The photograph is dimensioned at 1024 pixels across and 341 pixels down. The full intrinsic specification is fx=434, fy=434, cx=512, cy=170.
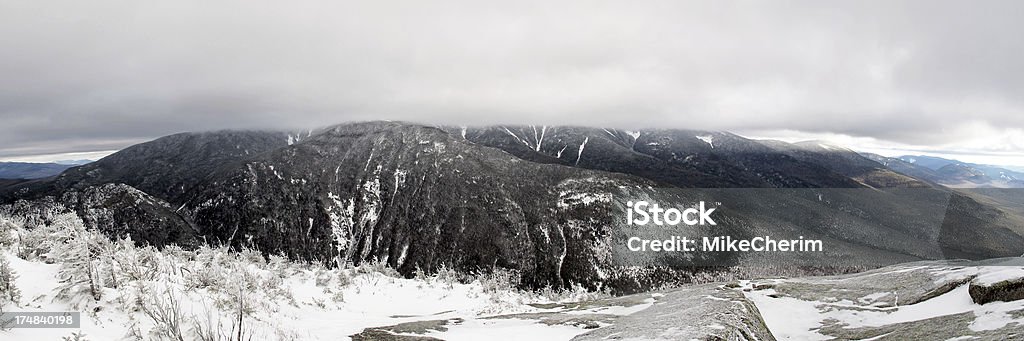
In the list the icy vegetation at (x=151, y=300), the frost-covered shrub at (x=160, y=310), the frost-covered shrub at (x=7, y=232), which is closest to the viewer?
the frost-covered shrub at (x=160, y=310)

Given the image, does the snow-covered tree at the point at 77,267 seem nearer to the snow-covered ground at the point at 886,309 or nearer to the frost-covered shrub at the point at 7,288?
the frost-covered shrub at the point at 7,288

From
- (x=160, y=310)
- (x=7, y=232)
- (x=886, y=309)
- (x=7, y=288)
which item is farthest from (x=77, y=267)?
(x=886, y=309)

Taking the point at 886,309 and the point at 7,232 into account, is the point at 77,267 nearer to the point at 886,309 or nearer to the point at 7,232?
the point at 7,232

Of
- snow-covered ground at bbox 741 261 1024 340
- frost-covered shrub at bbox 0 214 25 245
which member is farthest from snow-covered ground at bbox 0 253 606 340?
snow-covered ground at bbox 741 261 1024 340

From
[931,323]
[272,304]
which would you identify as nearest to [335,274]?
[272,304]

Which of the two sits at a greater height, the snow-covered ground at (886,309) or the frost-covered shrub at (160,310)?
the frost-covered shrub at (160,310)

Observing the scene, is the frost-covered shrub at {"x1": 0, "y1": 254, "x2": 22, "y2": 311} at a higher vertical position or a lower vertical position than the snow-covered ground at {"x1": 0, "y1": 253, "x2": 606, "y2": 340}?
higher

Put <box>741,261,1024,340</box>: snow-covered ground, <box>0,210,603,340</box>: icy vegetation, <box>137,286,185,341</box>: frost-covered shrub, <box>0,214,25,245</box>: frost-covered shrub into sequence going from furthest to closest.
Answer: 1. <box>0,214,25,245</box>: frost-covered shrub
2. <box>741,261,1024,340</box>: snow-covered ground
3. <box>0,210,603,340</box>: icy vegetation
4. <box>137,286,185,341</box>: frost-covered shrub

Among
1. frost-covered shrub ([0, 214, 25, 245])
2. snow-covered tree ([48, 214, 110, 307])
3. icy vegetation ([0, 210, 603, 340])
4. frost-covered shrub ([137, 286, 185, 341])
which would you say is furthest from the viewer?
frost-covered shrub ([0, 214, 25, 245])

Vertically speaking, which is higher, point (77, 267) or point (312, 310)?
point (77, 267)

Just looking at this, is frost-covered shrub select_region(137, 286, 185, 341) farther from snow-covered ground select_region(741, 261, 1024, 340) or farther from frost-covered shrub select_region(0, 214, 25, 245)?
snow-covered ground select_region(741, 261, 1024, 340)

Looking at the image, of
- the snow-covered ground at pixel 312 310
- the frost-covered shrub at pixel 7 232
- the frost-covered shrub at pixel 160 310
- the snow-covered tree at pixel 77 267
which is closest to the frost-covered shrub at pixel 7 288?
the snow-covered ground at pixel 312 310

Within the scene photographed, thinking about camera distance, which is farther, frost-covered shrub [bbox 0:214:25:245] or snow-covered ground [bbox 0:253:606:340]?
frost-covered shrub [bbox 0:214:25:245]

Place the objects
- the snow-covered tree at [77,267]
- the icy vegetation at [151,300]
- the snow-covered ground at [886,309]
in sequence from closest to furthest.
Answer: the icy vegetation at [151,300], the snow-covered ground at [886,309], the snow-covered tree at [77,267]
